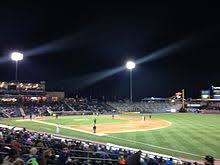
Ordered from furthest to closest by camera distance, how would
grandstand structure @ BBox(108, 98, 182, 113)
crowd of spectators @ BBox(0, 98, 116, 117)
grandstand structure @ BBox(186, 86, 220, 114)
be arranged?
1. grandstand structure @ BBox(186, 86, 220, 114)
2. grandstand structure @ BBox(108, 98, 182, 113)
3. crowd of spectators @ BBox(0, 98, 116, 117)

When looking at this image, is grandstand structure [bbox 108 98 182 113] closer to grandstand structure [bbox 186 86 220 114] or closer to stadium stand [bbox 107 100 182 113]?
stadium stand [bbox 107 100 182 113]

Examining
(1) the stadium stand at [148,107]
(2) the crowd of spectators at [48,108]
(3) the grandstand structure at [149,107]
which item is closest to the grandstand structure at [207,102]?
(3) the grandstand structure at [149,107]

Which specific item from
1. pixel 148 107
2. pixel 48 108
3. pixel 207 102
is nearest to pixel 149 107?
pixel 148 107

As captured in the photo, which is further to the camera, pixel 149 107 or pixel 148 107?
pixel 149 107

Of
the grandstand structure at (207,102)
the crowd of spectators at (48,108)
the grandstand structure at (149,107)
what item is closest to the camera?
the crowd of spectators at (48,108)

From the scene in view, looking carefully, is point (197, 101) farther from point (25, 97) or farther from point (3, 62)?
point (3, 62)

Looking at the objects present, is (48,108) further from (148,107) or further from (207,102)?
(207,102)

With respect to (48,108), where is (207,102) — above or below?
above

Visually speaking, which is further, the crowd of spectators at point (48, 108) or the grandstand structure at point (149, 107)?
the grandstand structure at point (149, 107)

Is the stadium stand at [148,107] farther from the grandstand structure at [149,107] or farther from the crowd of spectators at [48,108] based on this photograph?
the crowd of spectators at [48,108]

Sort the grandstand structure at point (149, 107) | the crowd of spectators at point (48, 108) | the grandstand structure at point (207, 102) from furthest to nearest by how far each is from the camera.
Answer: the grandstand structure at point (207, 102)
the grandstand structure at point (149, 107)
the crowd of spectators at point (48, 108)

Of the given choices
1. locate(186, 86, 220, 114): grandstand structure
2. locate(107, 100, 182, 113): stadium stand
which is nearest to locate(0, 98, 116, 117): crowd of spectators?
locate(107, 100, 182, 113): stadium stand

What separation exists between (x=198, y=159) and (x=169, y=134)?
13612mm

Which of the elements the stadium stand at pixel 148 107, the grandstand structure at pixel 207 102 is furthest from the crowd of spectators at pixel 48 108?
the grandstand structure at pixel 207 102
